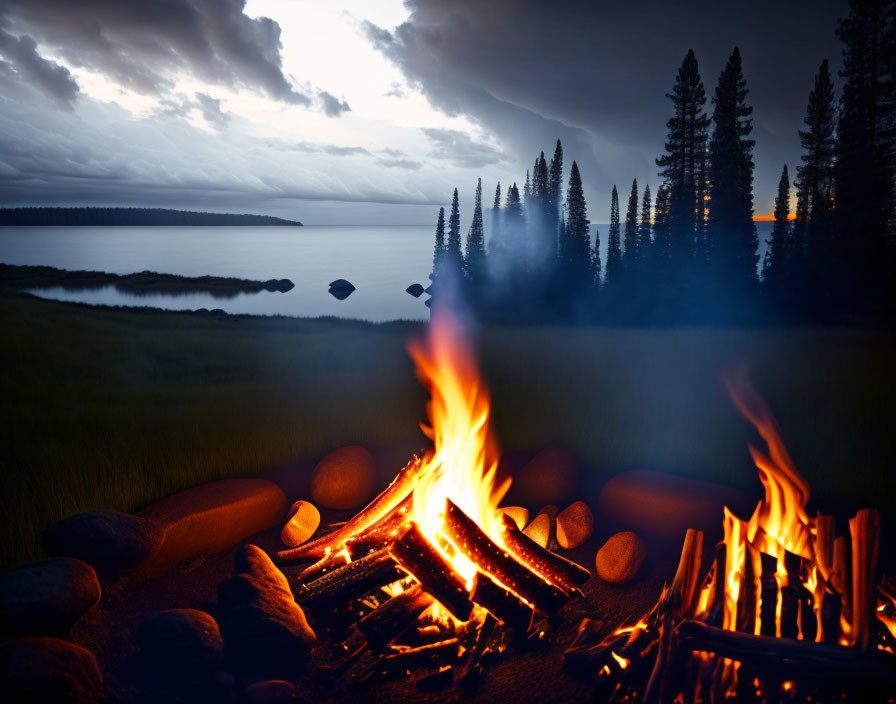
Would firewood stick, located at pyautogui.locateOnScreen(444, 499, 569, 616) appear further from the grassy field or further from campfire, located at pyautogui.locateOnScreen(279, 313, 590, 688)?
the grassy field

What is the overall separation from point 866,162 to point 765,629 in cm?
2779

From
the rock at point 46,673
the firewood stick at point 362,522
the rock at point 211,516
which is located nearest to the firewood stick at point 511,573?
the firewood stick at point 362,522

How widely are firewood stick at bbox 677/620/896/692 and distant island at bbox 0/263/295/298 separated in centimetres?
5831

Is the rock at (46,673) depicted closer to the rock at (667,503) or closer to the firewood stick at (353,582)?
the firewood stick at (353,582)

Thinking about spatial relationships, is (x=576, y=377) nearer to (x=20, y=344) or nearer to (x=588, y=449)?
(x=588, y=449)

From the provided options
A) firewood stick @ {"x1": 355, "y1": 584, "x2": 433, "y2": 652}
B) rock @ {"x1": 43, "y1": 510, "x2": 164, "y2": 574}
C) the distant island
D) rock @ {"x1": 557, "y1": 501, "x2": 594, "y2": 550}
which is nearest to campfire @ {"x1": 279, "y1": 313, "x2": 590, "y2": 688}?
firewood stick @ {"x1": 355, "y1": 584, "x2": 433, "y2": 652}

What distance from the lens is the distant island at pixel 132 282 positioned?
2141 inches

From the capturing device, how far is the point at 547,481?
5887 millimetres

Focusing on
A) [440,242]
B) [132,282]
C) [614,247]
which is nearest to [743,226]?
[614,247]

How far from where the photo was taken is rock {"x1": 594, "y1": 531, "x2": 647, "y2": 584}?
15.8 ft

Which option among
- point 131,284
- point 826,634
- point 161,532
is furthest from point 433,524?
point 131,284

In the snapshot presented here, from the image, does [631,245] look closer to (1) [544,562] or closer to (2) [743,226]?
(2) [743,226]

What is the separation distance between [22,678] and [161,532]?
65.5 inches

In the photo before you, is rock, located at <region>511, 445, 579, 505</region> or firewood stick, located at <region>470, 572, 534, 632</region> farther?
rock, located at <region>511, 445, 579, 505</region>
